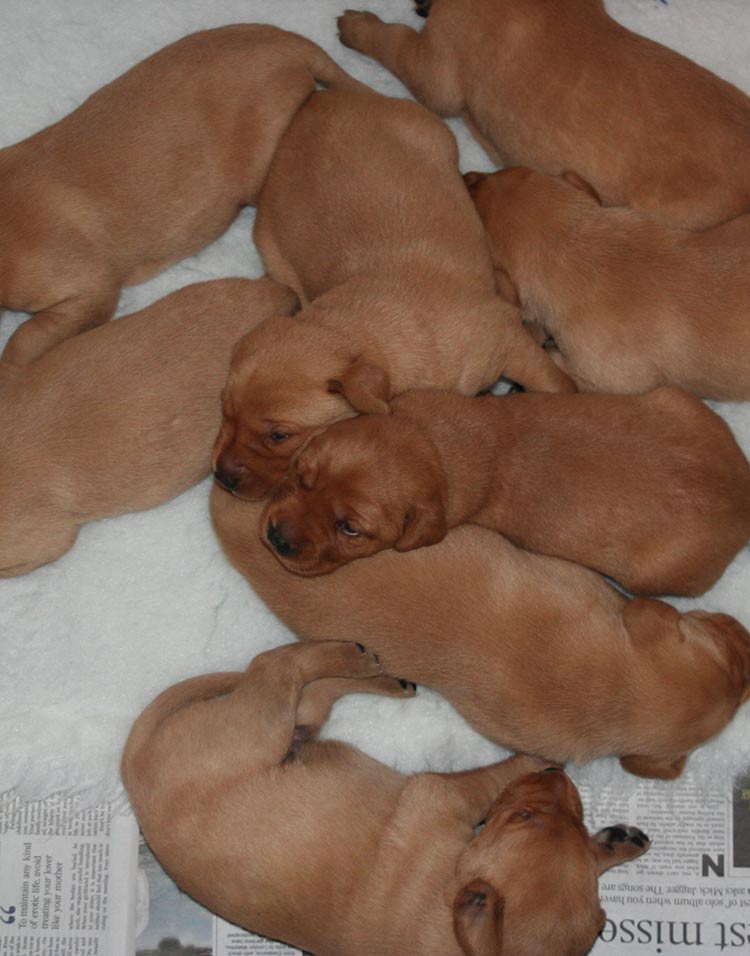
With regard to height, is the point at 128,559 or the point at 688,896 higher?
the point at 128,559

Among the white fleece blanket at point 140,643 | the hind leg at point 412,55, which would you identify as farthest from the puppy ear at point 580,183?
the white fleece blanket at point 140,643

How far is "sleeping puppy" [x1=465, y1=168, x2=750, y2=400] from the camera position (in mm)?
3354

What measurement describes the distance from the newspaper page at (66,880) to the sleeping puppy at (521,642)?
0.95m

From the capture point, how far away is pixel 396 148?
11.3ft

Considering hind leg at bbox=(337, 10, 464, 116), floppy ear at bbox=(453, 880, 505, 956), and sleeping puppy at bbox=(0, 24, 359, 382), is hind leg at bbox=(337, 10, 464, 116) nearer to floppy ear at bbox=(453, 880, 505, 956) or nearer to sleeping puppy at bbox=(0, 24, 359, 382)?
sleeping puppy at bbox=(0, 24, 359, 382)

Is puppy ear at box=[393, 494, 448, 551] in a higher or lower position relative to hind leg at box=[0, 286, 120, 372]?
higher

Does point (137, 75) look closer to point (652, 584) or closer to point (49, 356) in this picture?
point (49, 356)

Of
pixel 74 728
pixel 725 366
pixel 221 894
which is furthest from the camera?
pixel 74 728

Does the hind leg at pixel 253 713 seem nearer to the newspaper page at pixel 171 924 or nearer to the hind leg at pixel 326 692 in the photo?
the hind leg at pixel 326 692

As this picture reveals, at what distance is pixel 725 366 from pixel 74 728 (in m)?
2.07

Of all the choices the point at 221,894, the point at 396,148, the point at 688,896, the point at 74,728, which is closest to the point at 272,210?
the point at 396,148

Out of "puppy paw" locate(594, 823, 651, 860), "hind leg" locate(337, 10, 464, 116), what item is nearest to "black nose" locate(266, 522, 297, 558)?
"puppy paw" locate(594, 823, 651, 860)

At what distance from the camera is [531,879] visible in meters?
2.93

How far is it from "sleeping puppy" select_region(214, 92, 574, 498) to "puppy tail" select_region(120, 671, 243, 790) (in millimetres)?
598
